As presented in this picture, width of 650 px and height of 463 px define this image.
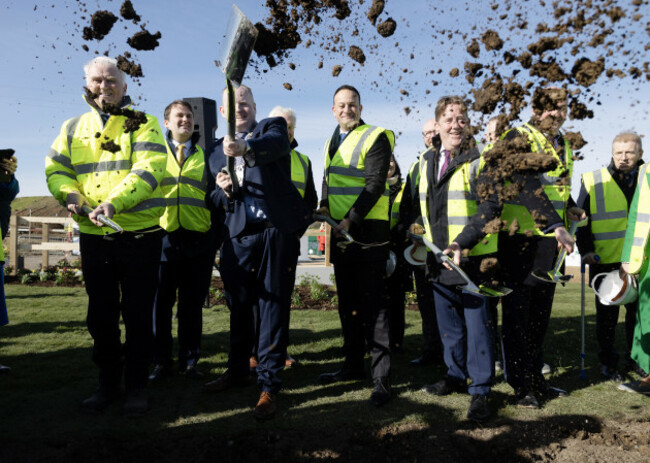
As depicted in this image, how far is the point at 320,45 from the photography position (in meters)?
3.62

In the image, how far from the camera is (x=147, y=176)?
317cm

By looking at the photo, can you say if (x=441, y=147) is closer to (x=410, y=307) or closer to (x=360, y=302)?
(x=360, y=302)

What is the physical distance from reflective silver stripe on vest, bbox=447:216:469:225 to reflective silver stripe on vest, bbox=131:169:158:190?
2.05 metres

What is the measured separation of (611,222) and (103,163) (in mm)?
4278

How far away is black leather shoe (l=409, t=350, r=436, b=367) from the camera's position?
4.52m

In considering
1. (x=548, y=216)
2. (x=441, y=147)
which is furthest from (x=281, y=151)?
(x=548, y=216)

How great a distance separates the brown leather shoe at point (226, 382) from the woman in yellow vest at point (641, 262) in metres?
2.97

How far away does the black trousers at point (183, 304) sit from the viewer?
4145 mm

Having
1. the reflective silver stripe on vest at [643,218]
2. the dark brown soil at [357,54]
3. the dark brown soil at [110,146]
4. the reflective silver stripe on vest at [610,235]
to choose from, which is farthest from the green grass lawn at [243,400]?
the dark brown soil at [357,54]

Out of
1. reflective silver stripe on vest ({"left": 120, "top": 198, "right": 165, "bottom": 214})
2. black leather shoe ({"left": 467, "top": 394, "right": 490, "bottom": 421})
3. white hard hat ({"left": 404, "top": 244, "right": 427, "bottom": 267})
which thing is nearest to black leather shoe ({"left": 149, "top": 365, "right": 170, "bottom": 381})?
reflective silver stripe on vest ({"left": 120, "top": 198, "right": 165, "bottom": 214})

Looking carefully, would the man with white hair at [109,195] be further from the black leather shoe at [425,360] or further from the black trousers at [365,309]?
the black leather shoe at [425,360]

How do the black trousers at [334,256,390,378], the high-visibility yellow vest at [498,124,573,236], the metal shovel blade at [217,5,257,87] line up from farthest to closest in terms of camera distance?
the black trousers at [334,256,390,378]
the high-visibility yellow vest at [498,124,573,236]
the metal shovel blade at [217,5,257,87]

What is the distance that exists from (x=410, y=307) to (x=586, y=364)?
393cm

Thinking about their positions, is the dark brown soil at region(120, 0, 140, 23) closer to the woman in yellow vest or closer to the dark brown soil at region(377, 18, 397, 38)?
the dark brown soil at region(377, 18, 397, 38)
